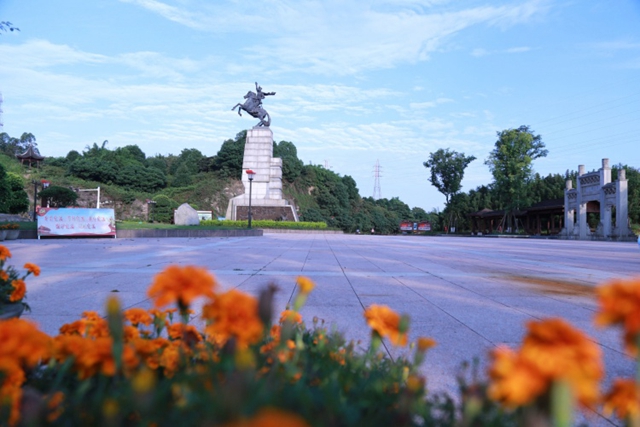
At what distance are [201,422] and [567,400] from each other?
563mm

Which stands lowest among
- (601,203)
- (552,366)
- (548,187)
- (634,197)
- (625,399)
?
(625,399)

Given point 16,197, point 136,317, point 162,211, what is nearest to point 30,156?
point 16,197

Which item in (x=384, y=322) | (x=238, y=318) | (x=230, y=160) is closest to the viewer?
(x=238, y=318)

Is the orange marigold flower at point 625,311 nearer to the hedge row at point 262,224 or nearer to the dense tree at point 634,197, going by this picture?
the hedge row at point 262,224

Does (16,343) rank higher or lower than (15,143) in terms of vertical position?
lower

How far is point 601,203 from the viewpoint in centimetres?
2803

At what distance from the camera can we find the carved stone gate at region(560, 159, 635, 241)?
25875mm

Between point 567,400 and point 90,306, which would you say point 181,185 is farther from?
point 567,400

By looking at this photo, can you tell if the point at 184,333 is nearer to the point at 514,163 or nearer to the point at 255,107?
the point at 255,107

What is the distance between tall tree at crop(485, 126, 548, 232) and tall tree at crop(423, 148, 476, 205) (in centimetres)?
595

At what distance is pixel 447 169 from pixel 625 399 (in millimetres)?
45723

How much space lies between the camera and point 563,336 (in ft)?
1.97

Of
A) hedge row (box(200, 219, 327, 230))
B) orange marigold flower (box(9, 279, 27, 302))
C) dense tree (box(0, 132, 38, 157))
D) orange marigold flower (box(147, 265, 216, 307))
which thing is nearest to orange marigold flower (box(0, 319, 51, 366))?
orange marigold flower (box(147, 265, 216, 307))

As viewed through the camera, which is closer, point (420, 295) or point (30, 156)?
point (420, 295)
